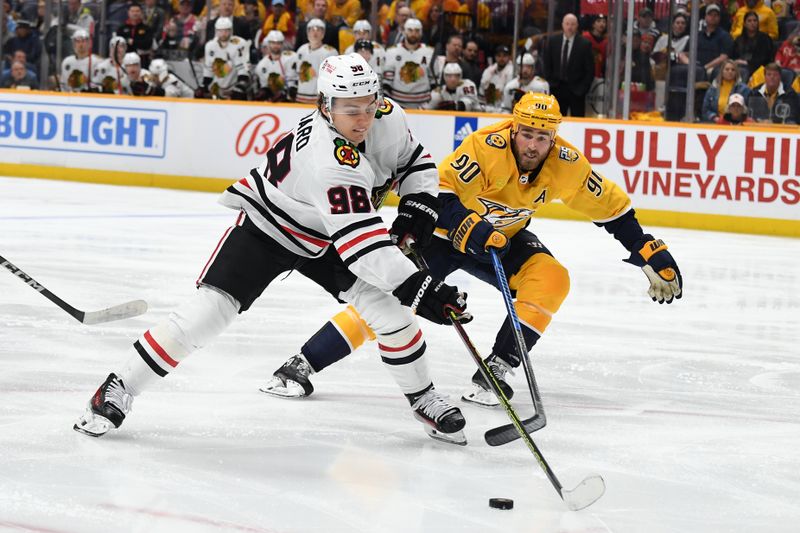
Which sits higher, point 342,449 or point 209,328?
point 209,328

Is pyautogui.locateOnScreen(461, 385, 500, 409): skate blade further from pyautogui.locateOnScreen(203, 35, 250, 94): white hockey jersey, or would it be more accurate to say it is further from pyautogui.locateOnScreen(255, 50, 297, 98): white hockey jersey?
pyautogui.locateOnScreen(203, 35, 250, 94): white hockey jersey

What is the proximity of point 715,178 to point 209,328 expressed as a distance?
6914mm

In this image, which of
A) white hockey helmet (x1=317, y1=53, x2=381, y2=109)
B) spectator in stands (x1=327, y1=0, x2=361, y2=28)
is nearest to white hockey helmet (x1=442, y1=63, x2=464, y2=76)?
spectator in stands (x1=327, y1=0, x2=361, y2=28)

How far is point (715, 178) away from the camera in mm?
9484

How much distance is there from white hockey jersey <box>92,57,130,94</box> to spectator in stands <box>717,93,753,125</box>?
584 centimetres

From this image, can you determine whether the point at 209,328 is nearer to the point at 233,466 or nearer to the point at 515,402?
the point at 233,466

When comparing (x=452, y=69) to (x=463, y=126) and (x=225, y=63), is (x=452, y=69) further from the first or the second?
(x=225, y=63)

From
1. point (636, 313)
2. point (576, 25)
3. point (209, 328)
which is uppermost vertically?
point (576, 25)

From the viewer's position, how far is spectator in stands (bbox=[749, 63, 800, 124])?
30.6 feet

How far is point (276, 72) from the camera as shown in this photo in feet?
38.3

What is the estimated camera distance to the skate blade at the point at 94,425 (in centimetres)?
328

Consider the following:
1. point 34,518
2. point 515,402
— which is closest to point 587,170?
point 515,402

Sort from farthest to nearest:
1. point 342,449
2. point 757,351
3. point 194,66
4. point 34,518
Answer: point 194,66
point 757,351
point 342,449
point 34,518

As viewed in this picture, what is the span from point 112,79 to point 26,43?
1.11 m
